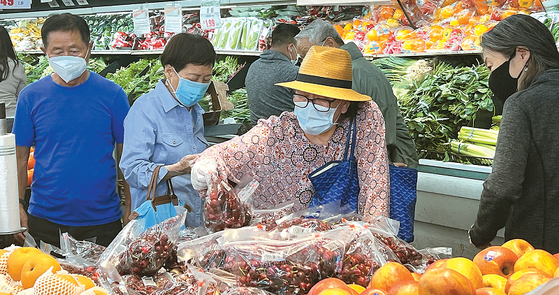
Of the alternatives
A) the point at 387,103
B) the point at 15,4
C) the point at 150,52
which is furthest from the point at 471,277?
the point at 15,4

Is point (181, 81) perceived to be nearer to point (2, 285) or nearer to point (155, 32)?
point (2, 285)

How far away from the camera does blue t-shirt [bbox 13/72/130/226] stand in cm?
290

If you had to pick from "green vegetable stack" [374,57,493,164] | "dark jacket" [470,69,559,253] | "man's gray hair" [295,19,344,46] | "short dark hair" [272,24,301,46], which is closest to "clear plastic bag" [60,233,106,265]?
"dark jacket" [470,69,559,253]

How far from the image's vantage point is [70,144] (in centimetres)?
292

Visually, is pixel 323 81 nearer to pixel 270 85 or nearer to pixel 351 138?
pixel 351 138

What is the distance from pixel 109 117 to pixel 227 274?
5.31ft

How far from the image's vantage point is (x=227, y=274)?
175 centimetres

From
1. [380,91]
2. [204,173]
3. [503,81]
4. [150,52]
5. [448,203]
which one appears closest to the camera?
[204,173]

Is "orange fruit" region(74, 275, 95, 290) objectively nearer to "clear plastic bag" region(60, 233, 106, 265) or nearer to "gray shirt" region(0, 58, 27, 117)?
"clear plastic bag" region(60, 233, 106, 265)

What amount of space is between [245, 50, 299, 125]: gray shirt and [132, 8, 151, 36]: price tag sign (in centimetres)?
221

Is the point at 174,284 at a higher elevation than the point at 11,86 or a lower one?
lower

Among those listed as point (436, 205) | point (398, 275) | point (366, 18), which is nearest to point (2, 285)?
point (398, 275)

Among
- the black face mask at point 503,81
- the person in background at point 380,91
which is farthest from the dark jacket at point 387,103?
the black face mask at point 503,81

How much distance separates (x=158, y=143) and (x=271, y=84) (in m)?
2.08
